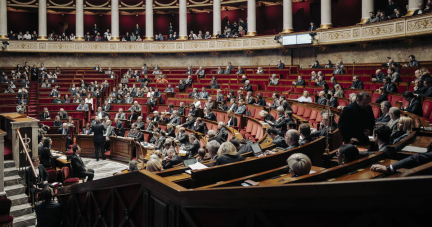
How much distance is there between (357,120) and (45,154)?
715cm

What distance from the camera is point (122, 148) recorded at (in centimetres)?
1167

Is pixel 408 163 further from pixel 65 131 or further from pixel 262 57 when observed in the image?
pixel 262 57

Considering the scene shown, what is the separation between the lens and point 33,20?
26266 millimetres

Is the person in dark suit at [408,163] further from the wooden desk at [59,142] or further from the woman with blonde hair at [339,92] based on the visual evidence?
the wooden desk at [59,142]

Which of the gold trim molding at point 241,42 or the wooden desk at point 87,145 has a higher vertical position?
the gold trim molding at point 241,42

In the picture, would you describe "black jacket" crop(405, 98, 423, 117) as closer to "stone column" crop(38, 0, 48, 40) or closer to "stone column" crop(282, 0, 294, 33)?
"stone column" crop(282, 0, 294, 33)

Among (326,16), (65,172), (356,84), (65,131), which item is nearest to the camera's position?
(65,172)

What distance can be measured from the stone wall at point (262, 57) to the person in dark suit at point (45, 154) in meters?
13.0

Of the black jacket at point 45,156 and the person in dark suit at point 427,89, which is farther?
the black jacket at point 45,156

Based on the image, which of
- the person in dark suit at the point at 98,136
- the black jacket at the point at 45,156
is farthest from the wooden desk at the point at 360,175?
the person in dark suit at the point at 98,136

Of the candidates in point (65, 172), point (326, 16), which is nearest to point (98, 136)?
point (65, 172)

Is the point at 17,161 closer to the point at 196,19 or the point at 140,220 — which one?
the point at 140,220

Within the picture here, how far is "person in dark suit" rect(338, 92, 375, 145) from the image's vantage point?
4516 millimetres

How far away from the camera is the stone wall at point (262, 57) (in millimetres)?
14305
